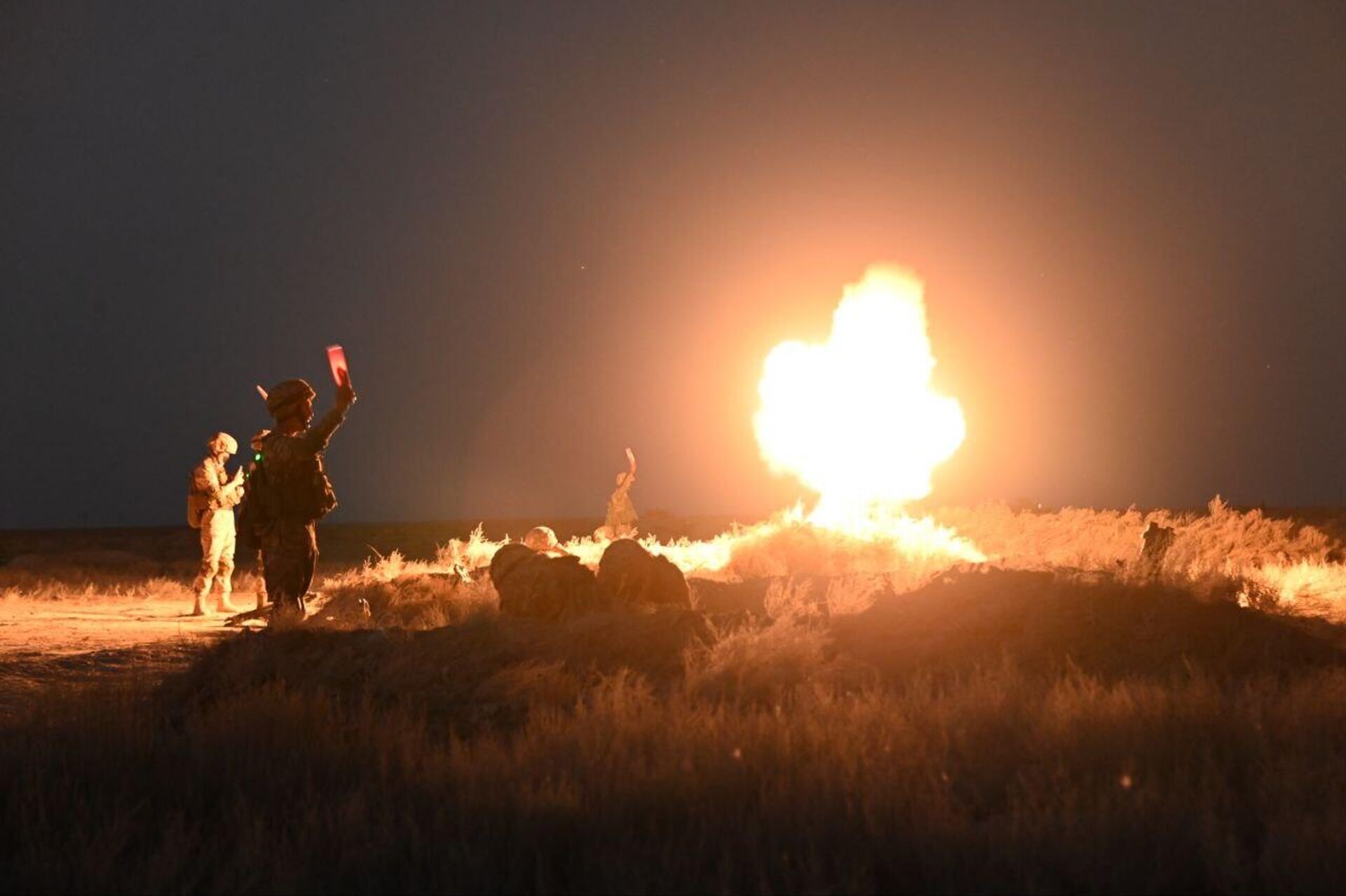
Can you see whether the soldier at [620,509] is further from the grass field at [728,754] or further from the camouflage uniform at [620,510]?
the grass field at [728,754]

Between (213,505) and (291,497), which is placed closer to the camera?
(291,497)

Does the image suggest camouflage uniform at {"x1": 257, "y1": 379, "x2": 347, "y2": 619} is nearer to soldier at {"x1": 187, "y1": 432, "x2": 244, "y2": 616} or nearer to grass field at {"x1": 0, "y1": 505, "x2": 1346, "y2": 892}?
grass field at {"x1": 0, "y1": 505, "x2": 1346, "y2": 892}

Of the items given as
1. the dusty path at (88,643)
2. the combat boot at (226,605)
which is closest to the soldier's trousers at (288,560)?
the dusty path at (88,643)

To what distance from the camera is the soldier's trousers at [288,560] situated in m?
12.2

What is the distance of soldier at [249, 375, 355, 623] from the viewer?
11.9m

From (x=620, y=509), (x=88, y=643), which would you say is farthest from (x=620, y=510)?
(x=88, y=643)

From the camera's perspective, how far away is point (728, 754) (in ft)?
23.4

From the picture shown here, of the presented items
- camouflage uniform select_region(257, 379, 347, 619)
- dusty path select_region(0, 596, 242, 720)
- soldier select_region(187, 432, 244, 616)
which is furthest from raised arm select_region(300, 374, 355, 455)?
soldier select_region(187, 432, 244, 616)

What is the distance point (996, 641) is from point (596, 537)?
1525 centimetres

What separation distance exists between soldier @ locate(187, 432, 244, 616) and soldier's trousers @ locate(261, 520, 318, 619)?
205 inches

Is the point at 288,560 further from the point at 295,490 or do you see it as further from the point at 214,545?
the point at 214,545

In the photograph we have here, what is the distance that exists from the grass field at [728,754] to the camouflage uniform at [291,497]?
997 millimetres

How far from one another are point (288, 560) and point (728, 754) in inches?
270

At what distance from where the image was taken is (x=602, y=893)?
17.3 ft
